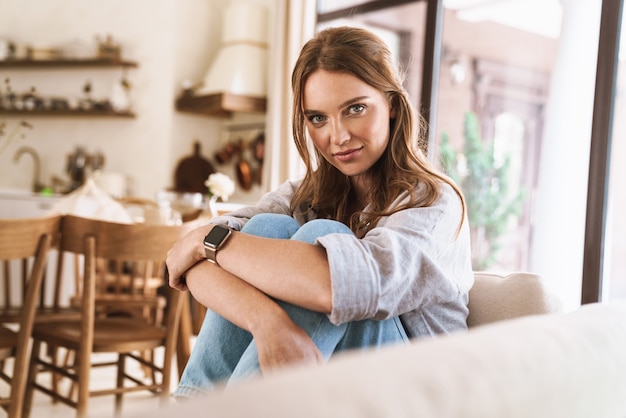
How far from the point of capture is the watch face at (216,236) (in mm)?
1224

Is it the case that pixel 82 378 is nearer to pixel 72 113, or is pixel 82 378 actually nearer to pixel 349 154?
pixel 349 154

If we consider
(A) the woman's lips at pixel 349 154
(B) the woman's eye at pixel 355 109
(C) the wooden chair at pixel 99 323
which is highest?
(B) the woman's eye at pixel 355 109

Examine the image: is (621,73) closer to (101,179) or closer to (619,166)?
(619,166)

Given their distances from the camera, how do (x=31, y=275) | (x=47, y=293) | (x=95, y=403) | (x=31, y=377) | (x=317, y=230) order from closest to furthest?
(x=317, y=230) < (x=31, y=275) < (x=31, y=377) < (x=95, y=403) < (x=47, y=293)

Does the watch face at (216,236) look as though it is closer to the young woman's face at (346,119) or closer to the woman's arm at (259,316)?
the woman's arm at (259,316)

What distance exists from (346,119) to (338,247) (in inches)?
15.8

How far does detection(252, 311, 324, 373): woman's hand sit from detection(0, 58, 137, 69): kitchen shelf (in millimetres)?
4684

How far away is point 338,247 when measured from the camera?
104 centimetres

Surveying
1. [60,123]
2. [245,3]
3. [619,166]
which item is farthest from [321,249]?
[60,123]

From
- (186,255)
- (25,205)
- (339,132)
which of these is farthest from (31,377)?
(25,205)

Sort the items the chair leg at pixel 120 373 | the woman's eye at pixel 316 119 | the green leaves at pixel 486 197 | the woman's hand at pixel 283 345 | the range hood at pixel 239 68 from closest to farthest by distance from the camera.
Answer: the woman's hand at pixel 283 345 → the woman's eye at pixel 316 119 → the chair leg at pixel 120 373 → the green leaves at pixel 486 197 → the range hood at pixel 239 68

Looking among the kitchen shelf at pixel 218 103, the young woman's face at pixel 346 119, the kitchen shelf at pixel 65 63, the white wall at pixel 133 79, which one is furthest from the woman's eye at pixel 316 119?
the kitchen shelf at pixel 65 63

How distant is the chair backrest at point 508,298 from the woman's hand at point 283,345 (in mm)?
427

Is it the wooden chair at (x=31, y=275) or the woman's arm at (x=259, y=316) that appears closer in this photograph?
the woman's arm at (x=259, y=316)
